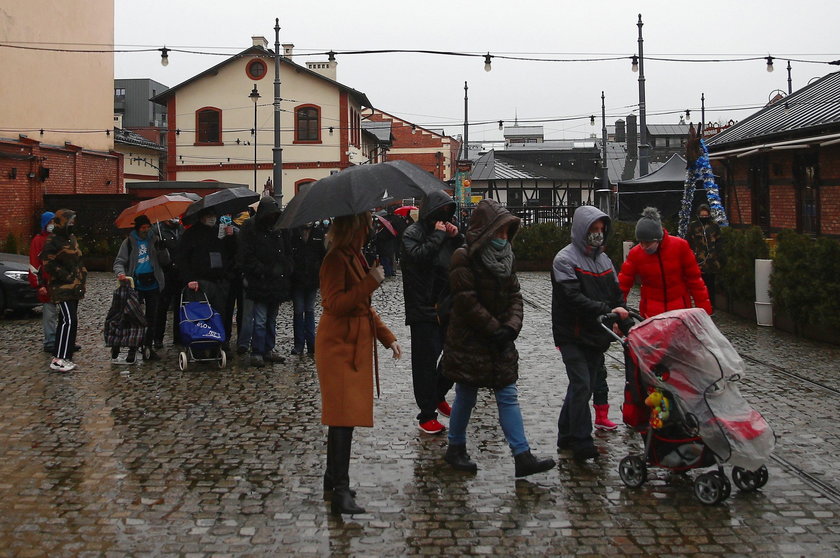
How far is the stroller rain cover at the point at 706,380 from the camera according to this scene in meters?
5.39

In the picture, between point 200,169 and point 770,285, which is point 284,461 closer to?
point 770,285

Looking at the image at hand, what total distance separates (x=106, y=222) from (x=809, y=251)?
20365 mm

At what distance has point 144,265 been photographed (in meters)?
10.9

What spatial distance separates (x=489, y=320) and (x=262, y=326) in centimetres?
497

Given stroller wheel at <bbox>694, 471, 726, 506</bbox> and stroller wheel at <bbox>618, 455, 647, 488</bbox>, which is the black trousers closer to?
stroller wheel at <bbox>618, 455, 647, 488</bbox>

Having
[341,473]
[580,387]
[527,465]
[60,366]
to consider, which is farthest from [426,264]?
[60,366]

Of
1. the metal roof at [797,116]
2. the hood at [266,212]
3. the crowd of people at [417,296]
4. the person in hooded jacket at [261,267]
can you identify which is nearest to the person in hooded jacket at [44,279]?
the crowd of people at [417,296]

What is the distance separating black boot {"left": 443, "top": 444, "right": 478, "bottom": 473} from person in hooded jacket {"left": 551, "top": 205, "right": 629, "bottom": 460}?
2.62 ft

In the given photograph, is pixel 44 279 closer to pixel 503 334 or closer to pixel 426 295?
pixel 426 295

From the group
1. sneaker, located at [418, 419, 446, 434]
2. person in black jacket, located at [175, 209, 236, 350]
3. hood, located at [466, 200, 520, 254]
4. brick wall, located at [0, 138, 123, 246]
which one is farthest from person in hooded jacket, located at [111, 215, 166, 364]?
brick wall, located at [0, 138, 123, 246]

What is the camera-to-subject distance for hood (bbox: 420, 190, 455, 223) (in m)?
7.00

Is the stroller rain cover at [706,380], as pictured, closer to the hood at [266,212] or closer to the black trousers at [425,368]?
the black trousers at [425,368]

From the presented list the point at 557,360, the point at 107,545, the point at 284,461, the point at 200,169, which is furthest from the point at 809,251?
the point at 200,169

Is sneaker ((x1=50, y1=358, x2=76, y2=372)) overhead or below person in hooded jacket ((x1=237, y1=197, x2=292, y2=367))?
below
